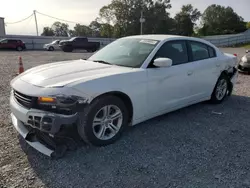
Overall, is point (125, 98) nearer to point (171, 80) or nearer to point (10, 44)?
point (171, 80)

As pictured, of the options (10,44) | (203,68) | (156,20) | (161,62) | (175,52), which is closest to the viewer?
(161,62)

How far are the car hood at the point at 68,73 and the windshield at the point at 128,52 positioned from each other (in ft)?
0.75

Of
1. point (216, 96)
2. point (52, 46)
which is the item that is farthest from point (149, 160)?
point (52, 46)

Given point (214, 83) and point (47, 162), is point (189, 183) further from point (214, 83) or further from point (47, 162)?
point (214, 83)

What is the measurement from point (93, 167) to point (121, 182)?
0.43 meters

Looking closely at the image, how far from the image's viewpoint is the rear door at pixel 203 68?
14.8ft

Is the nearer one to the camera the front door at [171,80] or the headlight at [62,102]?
the headlight at [62,102]

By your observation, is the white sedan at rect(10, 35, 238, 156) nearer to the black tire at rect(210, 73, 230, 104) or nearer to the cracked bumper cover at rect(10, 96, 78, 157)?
the cracked bumper cover at rect(10, 96, 78, 157)

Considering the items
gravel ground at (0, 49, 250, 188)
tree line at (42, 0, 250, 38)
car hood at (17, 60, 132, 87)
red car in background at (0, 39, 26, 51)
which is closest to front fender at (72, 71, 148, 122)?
car hood at (17, 60, 132, 87)

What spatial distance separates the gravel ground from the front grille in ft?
2.04

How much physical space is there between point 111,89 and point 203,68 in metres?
2.28

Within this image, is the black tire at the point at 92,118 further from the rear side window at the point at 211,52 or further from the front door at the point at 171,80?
the rear side window at the point at 211,52

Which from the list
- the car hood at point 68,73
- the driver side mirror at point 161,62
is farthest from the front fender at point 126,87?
the driver side mirror at point 161,62

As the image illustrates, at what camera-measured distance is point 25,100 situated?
9.83ft
